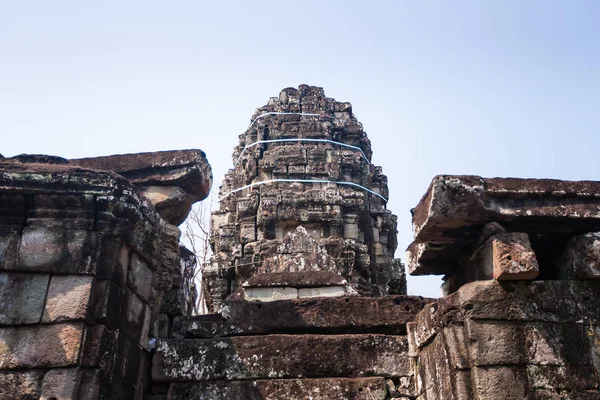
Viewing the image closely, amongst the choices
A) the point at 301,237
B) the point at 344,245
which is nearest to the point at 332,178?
the point at 344,245

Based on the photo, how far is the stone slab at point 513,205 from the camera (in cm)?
416

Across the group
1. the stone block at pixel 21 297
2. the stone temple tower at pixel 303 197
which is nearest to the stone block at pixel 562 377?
the stone block at pixel 21 297

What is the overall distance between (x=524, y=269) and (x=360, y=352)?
67.0 inches

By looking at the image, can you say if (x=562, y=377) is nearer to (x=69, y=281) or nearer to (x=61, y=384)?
(x=61, y=384)

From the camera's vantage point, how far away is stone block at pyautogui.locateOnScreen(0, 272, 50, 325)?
4113 mm

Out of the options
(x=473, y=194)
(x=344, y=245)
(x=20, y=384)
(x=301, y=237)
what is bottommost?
(x=20, y=384)

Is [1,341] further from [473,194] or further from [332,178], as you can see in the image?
[332,178]

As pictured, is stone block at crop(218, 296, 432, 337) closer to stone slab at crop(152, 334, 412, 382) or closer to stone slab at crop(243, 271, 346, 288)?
stone slab at crop(152, 334, 412, 382)

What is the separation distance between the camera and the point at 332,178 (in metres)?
15.7

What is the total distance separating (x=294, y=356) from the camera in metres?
5.09

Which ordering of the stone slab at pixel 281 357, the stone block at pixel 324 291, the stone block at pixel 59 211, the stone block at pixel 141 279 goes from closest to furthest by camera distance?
the stone block at pixel 59 211 < the stone block at pixel 141 279 < the stone slab at pixel 281 357 < the stone block at pixel 324 291

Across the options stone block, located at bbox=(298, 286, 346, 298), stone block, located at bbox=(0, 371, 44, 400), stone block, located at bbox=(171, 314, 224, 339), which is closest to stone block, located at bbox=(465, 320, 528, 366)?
stone block, located at bbox=(171, 314, 224, 339)

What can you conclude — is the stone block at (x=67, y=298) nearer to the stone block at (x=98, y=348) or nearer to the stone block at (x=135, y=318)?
the stone block at (x=98, y=348)

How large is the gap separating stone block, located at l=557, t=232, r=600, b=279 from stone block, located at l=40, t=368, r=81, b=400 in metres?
3.38
